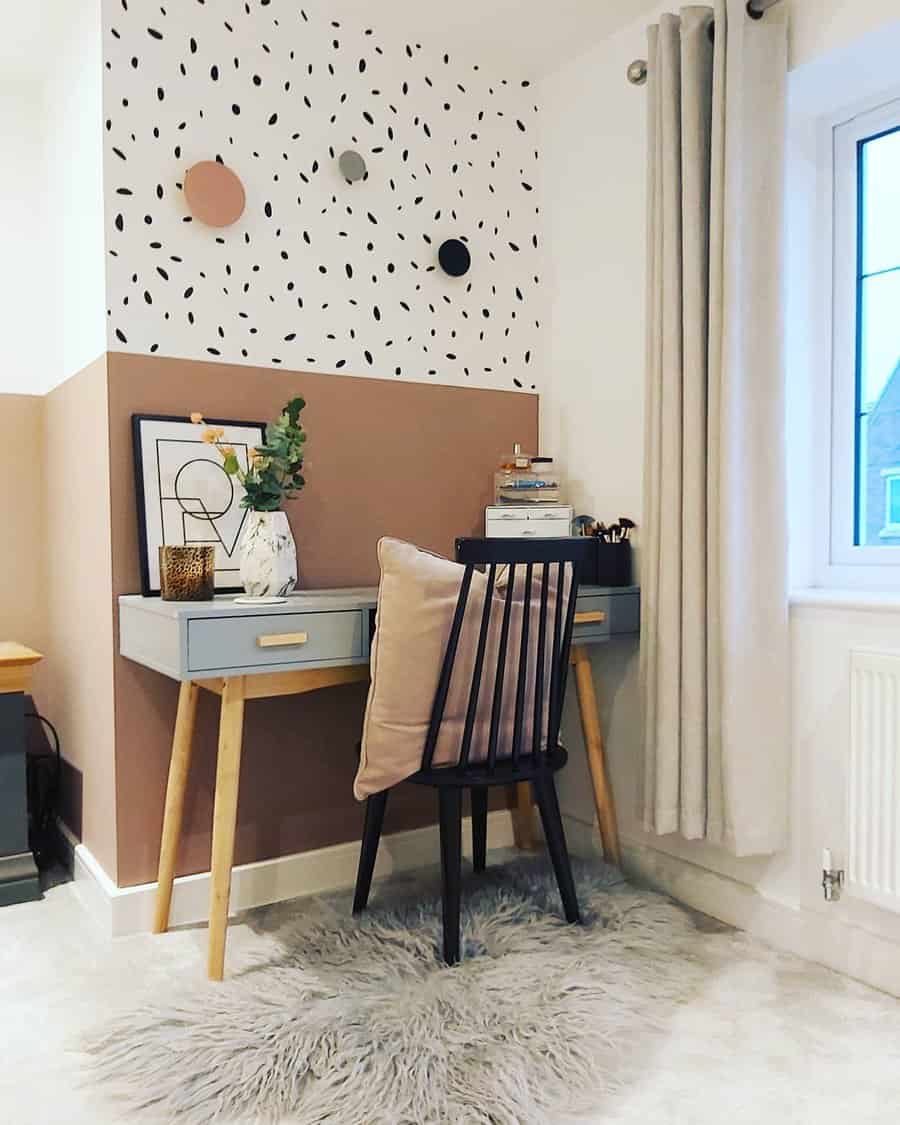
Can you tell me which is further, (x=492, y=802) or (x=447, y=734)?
(x=492, y=802)

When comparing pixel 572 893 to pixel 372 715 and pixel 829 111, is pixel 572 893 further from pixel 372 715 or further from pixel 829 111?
pixel 829 111

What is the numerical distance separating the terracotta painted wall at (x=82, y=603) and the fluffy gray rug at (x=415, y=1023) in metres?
0.59

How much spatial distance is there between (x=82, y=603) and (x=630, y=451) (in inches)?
61.4

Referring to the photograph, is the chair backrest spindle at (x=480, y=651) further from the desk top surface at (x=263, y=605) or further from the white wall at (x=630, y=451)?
the white wall at (x=630, y=451)

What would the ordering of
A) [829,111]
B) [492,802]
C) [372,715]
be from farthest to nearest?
[492,802]
[829,111]
[372,715]

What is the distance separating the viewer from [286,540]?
2195mm

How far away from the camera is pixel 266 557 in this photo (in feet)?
7.06

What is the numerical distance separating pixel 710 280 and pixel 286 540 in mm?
1152

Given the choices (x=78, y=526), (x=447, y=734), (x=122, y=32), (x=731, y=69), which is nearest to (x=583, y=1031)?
(x=447, y=734)

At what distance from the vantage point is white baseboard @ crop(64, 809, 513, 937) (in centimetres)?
225

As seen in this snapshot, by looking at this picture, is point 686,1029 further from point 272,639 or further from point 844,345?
point 844,345

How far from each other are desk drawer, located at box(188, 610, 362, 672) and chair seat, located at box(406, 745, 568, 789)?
0.31m

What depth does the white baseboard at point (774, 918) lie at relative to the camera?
1965mm

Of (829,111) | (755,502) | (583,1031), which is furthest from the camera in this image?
(829,111)
